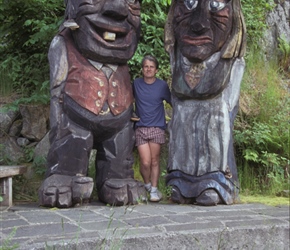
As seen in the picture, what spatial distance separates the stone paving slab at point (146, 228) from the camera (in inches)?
103

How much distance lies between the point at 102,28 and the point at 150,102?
A: 2.79 ft

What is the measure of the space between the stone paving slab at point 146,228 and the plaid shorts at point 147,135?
0.75m

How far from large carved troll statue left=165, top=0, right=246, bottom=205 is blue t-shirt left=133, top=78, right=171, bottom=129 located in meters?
0.28

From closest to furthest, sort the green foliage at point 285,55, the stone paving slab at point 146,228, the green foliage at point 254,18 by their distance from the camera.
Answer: the stone paving slab at point 146,228 < the green foliage at point 254,18 < the green foliage at point 285,55

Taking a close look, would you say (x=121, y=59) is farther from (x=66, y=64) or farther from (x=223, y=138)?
(x=223, y=138)

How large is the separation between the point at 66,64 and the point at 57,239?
175 cm

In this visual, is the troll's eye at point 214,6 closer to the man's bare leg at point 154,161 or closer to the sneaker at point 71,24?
the sneaker at point 71,24

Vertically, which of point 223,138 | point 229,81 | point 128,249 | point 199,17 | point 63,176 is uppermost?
point 199,17

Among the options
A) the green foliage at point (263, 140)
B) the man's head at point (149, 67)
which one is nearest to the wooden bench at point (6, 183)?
the man's head at point (149, 67)

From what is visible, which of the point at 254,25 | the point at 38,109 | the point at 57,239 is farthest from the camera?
the point at 254,25

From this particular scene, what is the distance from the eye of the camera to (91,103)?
150 inches

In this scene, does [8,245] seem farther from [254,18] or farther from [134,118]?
[254,18]

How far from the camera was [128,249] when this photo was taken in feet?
8.82

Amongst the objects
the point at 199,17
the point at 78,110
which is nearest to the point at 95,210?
the point at 78,110
